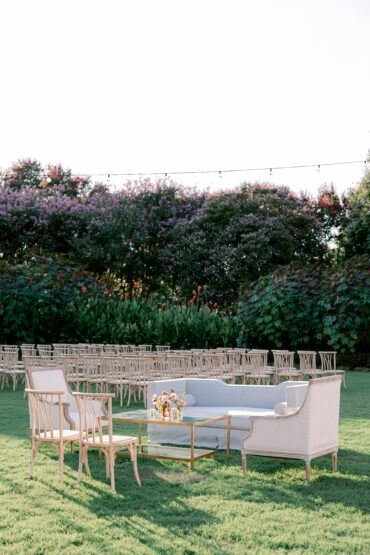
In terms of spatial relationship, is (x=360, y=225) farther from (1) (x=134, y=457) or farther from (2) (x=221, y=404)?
(1) (x=134, y=457)

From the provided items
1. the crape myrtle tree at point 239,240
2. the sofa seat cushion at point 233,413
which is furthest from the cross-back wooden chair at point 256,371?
the crape myrtle tree at point 239,240

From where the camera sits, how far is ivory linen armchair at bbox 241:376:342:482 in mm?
5512

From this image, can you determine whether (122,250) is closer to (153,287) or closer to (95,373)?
(153,287)

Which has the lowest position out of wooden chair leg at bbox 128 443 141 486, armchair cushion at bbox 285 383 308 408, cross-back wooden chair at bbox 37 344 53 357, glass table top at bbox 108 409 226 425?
wooden chair leg at bbox 128 443 141 486

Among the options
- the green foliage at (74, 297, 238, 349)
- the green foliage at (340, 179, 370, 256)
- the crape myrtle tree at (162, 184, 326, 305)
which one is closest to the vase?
the green foliage at (74, 297, 238, 349)

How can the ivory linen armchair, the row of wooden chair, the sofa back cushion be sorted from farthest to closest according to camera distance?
the row of wooden chair < the sofa back cushion < the ivory linen armchair

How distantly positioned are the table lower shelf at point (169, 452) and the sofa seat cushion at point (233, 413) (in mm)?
349

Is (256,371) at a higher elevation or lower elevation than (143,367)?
lower

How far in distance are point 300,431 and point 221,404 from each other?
2142mm

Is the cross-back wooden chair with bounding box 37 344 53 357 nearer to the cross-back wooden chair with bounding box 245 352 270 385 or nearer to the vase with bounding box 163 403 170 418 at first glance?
the cross-back wooden chair with bounding box 245 352 270 385

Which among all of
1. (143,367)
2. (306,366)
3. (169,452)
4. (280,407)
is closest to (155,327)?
(306,366)

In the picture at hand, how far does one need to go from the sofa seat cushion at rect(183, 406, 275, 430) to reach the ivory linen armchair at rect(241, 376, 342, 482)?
788mm

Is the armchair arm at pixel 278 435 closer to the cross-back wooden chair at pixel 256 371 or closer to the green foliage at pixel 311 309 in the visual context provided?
the cross-back wooden chair at pixel 256 371

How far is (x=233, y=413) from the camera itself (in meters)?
6.89
